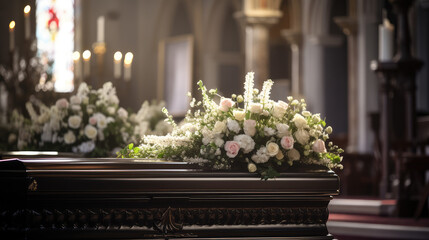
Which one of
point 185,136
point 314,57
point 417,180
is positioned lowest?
point 417,180

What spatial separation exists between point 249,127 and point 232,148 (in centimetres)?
19

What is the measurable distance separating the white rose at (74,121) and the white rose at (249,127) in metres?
2.69

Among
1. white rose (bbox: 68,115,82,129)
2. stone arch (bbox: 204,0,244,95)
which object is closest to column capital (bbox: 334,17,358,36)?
stone arch (bbox: 204,0,244,95)

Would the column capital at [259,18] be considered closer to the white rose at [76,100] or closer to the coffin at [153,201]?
the white rose at [76,100]

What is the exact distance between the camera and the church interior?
10.6ft

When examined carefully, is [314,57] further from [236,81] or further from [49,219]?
[49,219]

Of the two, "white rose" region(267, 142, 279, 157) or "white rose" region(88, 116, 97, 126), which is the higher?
"white rose" region(88, 116, 97, 126)

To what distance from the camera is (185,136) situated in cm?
371

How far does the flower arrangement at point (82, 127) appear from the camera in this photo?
604 centimetres

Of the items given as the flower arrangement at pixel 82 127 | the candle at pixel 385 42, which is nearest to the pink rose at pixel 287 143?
the flower arrangement at pixel 82 127

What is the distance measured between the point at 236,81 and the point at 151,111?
1142 centimetres

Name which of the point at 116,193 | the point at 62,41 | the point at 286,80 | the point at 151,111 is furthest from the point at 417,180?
the point at 62,41

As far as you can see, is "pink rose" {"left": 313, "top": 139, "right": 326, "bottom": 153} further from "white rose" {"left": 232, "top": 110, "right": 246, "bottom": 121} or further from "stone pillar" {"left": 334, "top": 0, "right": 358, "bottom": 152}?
"stone pillar" {"left": 334, "top": 0, "right": 358, "bottom": 152}

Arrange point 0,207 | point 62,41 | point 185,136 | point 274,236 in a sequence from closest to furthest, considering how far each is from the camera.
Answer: point 0,207 → point 274,236 → point 185,136 → point 62,41
